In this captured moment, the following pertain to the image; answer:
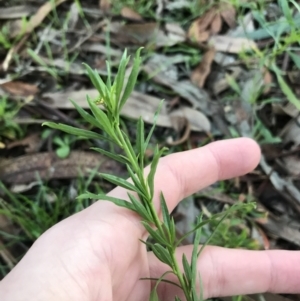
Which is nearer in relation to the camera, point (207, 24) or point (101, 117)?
point (101, 117)

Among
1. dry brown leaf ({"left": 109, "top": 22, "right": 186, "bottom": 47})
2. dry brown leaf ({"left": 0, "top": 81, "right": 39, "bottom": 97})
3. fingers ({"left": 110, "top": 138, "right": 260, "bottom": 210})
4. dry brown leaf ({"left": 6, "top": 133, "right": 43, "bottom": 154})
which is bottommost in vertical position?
dry brown leaf ({"left": 6, "top": 133, "right": 43, "bottom": 154})

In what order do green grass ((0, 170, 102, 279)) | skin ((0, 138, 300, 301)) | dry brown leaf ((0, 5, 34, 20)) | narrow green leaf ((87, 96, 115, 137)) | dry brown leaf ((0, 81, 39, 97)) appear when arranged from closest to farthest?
1. narrow green leaf ((87, 96, 115, 137))
2. skin ((0, 138, 300, 301))
3. green grass ((0, 170, 102, 279))
4. dry brown leaf ((0, 81, 39, 97))
5. dry brown leaf ((0, 5, 34, 20))

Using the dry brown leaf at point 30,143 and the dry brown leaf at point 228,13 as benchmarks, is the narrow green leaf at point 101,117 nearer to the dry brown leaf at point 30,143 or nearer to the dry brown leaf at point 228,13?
the dry brown leaf at point 30,143

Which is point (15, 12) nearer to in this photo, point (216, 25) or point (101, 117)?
point (216, 25)

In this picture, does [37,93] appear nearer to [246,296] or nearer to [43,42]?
[43,42]

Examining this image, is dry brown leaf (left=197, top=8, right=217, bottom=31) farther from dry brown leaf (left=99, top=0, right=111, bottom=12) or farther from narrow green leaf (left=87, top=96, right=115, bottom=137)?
narrow green leaf (left=87, top=96, right=115, bottom=137)

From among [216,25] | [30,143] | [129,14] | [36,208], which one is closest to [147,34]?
[129,14]

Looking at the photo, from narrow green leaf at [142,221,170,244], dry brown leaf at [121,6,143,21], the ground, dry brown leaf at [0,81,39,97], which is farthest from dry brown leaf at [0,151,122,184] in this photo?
narrow green leaf at [142,221,170,244]
